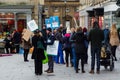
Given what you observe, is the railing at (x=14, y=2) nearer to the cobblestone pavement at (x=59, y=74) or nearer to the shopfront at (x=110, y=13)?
the shopfront at (x=110, y=13)

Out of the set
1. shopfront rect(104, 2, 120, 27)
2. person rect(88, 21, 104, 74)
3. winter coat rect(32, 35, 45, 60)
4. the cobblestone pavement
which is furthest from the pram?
shopfront rect(104, 2, 120, 27)

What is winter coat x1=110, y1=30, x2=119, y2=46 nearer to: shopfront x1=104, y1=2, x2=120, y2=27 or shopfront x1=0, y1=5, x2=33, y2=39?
shopfront x1=104, y1=2, x2=120, y2=27

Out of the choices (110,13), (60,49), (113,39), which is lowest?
(60,49)

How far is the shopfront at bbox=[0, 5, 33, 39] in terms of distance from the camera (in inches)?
1597

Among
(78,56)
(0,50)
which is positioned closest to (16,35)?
(0,50)

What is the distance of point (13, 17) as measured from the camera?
4091cm

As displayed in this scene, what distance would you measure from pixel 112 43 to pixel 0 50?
11.5 meters

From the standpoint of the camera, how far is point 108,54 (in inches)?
708

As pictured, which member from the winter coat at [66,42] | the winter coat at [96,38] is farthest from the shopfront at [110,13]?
the winter coat at [96,38]

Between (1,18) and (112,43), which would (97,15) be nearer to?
(1,18)

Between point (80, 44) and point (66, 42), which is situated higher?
point (80, 44)

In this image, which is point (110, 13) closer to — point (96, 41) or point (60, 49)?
point (60, 49)

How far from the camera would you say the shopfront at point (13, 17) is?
4056 cm

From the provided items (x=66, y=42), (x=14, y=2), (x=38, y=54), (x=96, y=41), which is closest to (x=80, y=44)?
(x=96, y=41)
